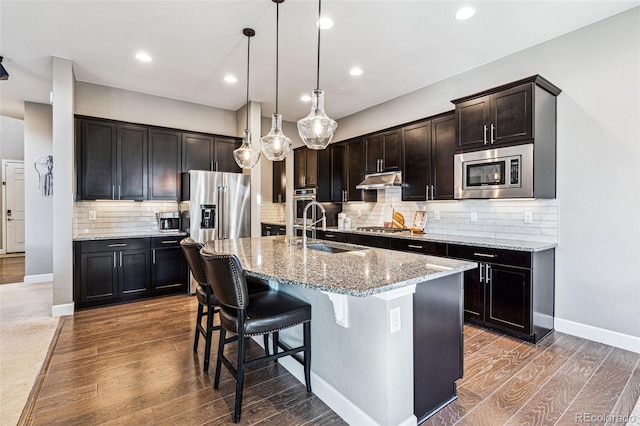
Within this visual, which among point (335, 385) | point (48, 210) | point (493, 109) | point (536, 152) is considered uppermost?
point (493, 109)

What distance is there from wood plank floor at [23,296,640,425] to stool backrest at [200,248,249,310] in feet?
2.34

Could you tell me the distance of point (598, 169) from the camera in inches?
116

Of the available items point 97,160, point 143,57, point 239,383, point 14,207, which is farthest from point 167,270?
point 14,207

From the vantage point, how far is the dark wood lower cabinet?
156 inches

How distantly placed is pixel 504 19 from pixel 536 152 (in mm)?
1253

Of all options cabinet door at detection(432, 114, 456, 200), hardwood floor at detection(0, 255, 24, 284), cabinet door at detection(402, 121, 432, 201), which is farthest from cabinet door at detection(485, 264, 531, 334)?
hardwood floor at detection(0, 255, 24, 284)

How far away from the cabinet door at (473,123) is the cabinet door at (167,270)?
13.1 feet

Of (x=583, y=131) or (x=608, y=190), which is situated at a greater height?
(x=583, y=131)

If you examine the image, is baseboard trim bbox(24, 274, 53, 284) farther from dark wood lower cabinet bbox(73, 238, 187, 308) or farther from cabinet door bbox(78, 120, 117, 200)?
cabinet door bbox(78, 120, 117, 200)

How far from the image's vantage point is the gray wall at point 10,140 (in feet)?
24.8

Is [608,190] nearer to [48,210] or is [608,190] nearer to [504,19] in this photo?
[504,19]

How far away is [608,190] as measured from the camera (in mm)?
2896

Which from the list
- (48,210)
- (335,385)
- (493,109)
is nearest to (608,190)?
(493,109)

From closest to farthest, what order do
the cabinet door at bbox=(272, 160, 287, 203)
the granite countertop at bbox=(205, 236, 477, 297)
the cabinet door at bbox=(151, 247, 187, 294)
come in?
the granite countertop at bbox=(205, 236, 477, 297) < the cabinet door at bbox=(151, 247, 187, 294) < the cabinet door at bbox=(272, 160, 287, 203)
